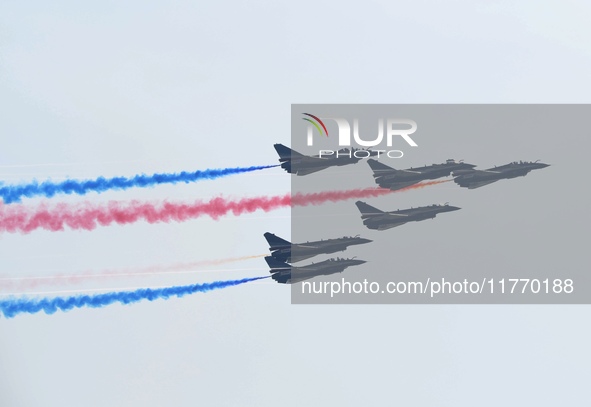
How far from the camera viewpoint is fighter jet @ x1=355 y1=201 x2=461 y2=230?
2352 cm

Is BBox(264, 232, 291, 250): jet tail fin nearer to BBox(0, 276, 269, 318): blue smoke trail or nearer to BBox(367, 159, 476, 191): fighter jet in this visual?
BBox(0, 276, 269, 318): blue smoke trail

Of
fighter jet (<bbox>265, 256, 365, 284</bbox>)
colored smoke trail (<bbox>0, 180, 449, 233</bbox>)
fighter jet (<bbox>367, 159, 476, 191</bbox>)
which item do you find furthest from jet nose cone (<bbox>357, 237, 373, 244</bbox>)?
fighter jet (<bbox>367, 159, 476, 191</bbox>)

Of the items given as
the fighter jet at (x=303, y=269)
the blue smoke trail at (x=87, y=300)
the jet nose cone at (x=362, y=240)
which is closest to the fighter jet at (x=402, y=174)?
the jet nose cone at (x=362, y=240)

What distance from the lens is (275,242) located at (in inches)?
894

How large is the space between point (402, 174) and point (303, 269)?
408cm

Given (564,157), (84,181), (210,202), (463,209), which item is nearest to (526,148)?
(564,157)

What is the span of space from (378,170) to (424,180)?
1.38m

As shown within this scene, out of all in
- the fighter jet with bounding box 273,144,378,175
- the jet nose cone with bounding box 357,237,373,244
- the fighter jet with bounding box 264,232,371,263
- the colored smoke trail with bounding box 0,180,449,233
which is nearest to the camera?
the colored smoke trail with bounding box 0,180,449,233

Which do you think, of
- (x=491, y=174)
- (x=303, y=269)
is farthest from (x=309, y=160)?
(x=491, y=174)

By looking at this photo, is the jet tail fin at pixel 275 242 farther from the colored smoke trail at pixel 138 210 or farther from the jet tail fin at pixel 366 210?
the jet tail fin at pixel 366 210

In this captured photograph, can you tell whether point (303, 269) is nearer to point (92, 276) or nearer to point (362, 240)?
point (362, 240)

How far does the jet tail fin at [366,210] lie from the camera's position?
23.6m

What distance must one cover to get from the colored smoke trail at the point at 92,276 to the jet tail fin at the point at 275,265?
0.35 meters

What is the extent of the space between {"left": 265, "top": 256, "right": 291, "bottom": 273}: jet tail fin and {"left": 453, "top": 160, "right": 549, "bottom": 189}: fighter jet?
575 cm
